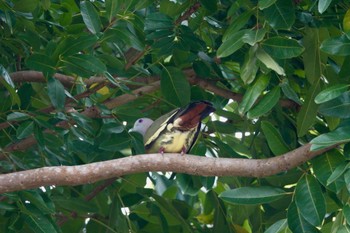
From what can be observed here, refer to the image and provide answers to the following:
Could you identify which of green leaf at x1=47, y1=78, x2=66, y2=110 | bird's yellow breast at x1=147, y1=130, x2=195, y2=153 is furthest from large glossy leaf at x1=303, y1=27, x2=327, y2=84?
green leaf at x1=47, y1=78, x2=66, y2=110

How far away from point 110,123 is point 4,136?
62 centimetres

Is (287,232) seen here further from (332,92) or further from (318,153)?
(332,92)

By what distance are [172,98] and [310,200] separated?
1.11 meters

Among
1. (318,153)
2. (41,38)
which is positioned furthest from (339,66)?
(41,38)

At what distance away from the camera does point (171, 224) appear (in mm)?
4859

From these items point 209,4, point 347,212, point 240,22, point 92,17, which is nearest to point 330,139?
point 347,212

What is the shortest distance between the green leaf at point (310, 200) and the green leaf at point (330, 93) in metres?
0.42

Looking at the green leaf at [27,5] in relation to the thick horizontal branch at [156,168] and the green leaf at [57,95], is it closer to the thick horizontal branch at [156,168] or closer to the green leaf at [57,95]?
the green leaf at [57,95]

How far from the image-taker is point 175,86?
4.49m

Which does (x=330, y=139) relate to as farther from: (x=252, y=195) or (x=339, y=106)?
(x=252, y=195)

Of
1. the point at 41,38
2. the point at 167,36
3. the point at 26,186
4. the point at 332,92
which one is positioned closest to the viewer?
the point at 332,92

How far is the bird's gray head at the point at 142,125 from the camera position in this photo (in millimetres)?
4711

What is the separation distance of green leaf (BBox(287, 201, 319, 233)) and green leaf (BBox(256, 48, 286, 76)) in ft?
1.81

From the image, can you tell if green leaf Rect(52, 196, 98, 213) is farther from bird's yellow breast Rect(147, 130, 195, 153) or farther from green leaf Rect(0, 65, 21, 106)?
green leaf Rect(0, 65, 21, 106)
